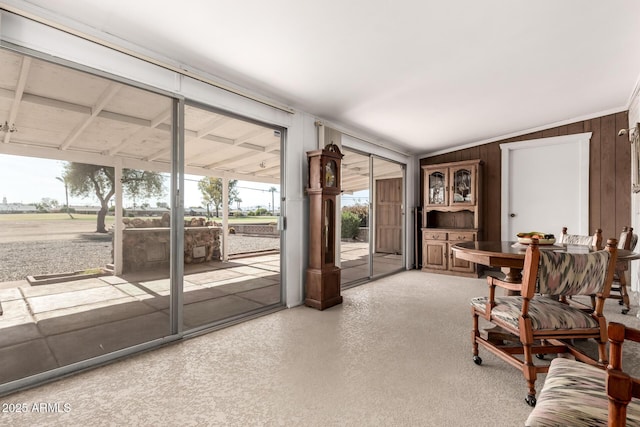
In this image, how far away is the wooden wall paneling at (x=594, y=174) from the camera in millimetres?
4660

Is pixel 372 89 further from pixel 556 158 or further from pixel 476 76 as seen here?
pixel 556 158

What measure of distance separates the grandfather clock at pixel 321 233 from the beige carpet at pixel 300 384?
0.65 m

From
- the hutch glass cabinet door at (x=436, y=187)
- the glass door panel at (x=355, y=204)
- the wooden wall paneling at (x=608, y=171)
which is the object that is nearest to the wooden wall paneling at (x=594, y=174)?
the wooden wall paneling at (x=608, y=171)

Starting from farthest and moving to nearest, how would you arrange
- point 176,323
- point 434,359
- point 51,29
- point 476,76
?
point 476,76
point 176,323
point 434,359
point 51,29

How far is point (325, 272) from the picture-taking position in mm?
3602

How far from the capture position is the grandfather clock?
3588 millimetres

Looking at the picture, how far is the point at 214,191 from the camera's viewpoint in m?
3.92

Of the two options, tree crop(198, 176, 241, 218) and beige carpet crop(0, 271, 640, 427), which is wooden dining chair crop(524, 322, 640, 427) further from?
tree crop(198, 176, 241, 218)

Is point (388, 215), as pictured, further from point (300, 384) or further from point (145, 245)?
point (300, 384)

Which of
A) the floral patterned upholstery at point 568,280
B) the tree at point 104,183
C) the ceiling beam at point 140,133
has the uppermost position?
the ceiling beam at point 140,133

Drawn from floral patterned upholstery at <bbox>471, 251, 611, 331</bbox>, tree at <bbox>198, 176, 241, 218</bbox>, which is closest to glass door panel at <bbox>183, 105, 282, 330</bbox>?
tree at <bbox>198, 176, 241, 218</bbox>

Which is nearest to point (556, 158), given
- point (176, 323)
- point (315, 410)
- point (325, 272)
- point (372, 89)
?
point (372, 89)

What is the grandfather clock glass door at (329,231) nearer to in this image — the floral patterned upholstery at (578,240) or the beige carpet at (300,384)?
the beige carpet at (300,384)

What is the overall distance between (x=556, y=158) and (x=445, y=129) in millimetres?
1884
